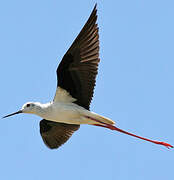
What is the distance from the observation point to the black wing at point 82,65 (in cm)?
927

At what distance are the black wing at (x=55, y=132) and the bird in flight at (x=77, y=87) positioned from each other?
41.1 inches

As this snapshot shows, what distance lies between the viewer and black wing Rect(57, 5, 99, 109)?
365 inches

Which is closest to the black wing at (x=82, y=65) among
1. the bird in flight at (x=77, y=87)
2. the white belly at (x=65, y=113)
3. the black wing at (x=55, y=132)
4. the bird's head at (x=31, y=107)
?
the bird in flight at (x=77, y=87)

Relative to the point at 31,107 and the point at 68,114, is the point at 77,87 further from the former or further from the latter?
the point at 31,107

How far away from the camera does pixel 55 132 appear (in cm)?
1098

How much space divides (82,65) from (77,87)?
1.70 ft

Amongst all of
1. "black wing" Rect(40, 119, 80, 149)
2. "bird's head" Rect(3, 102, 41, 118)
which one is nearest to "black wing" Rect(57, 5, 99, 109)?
"bird's head" Rect(3, 102, 41, 118)

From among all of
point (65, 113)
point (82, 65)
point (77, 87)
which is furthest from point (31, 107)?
point (82, 65)

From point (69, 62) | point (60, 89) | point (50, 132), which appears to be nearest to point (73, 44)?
point (69, 62)

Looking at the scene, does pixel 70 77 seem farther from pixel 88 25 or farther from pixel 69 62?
pixel 88 25

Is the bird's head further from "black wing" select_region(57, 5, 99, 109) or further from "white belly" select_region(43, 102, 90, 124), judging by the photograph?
"black wing" select_region(57, 5, 99, 109)

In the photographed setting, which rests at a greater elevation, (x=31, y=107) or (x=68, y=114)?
(x=31, y=107)

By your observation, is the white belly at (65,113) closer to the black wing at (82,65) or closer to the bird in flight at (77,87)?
the bird in flight at (77,87)

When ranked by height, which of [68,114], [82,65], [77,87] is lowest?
[68,114]
